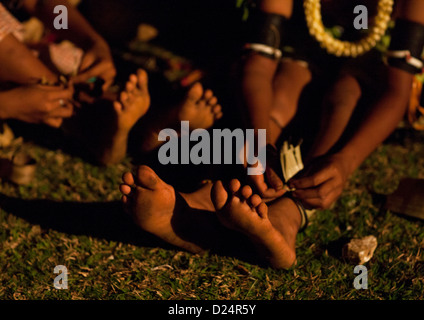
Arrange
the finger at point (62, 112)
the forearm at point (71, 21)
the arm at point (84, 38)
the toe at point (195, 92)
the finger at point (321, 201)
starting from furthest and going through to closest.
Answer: the forearm at point (71, 21) < the arm at point (84, 38) < the finger at point (62, 112) < the toe at point (195, 92) < the finger at point (321, 201)

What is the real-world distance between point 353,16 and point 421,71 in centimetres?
54

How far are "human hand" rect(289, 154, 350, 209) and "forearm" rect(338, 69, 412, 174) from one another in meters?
0.24

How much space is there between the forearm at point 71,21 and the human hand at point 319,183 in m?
1.60

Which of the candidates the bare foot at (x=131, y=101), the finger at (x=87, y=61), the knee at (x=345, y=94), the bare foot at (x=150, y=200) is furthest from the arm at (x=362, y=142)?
the finger at (x=87, y=61)

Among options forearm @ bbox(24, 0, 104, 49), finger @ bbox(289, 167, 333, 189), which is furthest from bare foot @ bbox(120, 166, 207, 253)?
forearm @ bbox(24, 0, 104, 49)

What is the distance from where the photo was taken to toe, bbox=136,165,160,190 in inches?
60.8

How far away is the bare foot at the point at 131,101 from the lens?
6.80 feet

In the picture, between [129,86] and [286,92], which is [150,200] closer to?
[129,86]

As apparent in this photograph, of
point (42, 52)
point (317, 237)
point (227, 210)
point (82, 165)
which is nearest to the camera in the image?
point (227, 210)

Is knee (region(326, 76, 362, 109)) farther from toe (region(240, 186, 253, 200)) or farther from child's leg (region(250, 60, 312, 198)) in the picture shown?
toe (region(240, 186, 253, 200))

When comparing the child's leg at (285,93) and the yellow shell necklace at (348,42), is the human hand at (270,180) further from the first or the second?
the yellow shell necklace at (348,42)

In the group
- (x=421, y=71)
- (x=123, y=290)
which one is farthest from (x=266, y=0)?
(x=123, y=290)

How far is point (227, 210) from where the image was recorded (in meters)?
1.53
